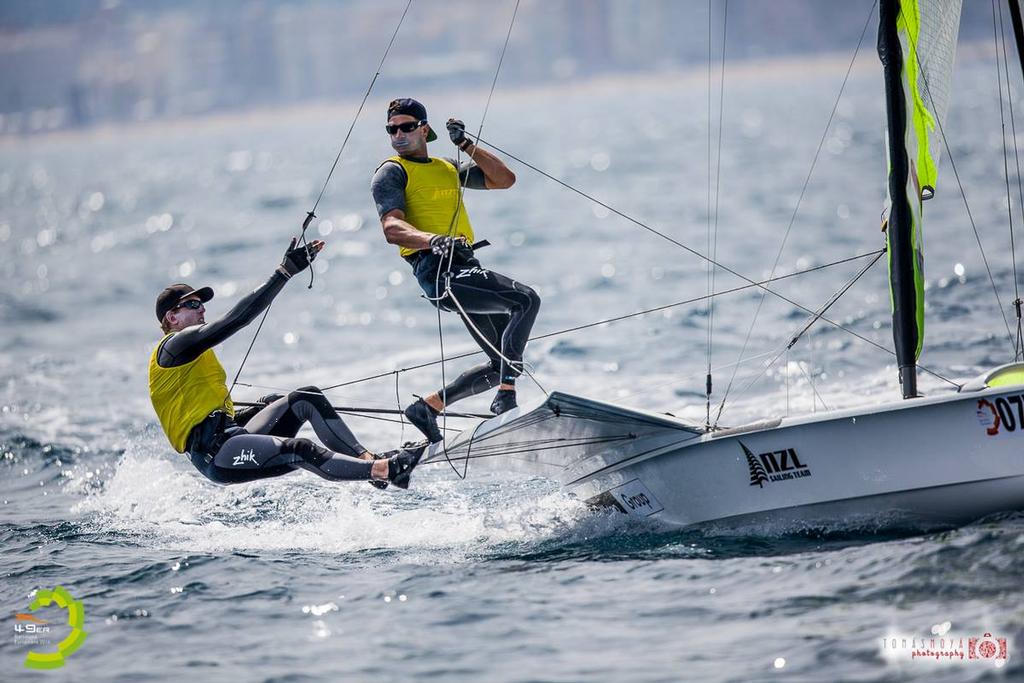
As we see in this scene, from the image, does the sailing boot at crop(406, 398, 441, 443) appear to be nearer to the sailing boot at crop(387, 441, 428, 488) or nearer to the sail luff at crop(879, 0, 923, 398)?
the sailing boot at crop(387, 441, 428, 488)

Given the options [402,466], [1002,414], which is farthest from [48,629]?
[1002,414]

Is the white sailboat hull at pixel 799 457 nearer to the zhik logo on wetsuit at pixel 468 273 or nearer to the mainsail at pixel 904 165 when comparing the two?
the mainsail at pixel 904 165

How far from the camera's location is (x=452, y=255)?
6.57 metres

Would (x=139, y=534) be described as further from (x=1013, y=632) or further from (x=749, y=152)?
(x=749, y=152)

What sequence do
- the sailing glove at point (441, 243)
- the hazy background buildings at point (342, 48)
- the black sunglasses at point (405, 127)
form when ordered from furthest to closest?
1. the hazy background buildings at point (342, 48)
2. the black sunglasses at point (405, 127)
3. the sailing glove at point (441, 243)

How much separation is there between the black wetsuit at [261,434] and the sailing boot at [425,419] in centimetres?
31

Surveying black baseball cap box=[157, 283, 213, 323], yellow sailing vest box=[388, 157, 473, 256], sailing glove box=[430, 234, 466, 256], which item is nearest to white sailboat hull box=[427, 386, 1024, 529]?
sailing glove box=[430, 234, 466, 256]

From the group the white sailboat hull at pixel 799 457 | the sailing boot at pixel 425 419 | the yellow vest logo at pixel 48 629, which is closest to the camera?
the yellow vest logo at pixel 48 629

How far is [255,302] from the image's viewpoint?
6.10m

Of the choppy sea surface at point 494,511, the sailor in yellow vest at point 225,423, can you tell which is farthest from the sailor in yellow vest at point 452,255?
the choppy sea surface at point 494,511

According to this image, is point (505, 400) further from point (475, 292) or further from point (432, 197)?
point (432, 197)

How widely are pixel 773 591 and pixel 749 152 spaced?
39624 millimetres

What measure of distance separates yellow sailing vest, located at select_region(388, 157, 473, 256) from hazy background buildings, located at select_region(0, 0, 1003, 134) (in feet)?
374

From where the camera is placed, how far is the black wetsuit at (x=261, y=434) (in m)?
6.22
